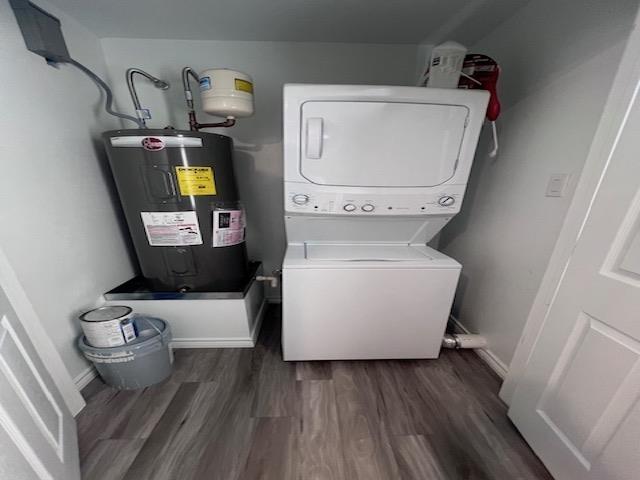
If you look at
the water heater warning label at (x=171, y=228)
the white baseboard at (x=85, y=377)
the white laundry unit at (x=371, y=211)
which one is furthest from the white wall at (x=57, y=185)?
the white laundry unit at (x=371, y=211)

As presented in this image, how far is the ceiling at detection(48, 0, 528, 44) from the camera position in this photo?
1195mm

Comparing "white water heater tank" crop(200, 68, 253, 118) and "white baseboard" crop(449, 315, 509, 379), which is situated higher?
"white water heater tank" crop(200, 68, 253, 118)

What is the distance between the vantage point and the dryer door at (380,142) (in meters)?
1.06

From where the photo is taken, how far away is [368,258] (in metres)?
1.32

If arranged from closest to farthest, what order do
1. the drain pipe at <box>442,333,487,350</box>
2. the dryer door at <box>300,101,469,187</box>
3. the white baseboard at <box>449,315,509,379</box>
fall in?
the dryer door at <box>300,101,469,187</box> → the white baseboard at <box>449,315,509,379</box> → the drain pipe at <box>442,333,487,350</box>

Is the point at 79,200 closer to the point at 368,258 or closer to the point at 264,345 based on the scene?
the point at 264,345

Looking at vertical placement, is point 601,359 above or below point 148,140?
below

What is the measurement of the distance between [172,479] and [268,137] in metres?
1.98

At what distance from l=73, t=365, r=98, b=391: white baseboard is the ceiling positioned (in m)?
1.97

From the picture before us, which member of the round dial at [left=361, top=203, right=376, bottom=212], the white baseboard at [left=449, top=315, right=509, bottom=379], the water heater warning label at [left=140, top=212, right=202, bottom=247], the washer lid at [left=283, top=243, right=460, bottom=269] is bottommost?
the white baseboard at [left=449, top=315, right=509, bottom=379]

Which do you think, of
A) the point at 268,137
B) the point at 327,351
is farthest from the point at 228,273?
the point at 268,137

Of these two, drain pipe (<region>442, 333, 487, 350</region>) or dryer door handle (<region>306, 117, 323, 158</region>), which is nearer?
dryer door handle (<region>306, 117, 323, 158</region>)

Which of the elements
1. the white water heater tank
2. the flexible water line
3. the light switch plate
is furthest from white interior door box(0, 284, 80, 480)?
the light switch plate

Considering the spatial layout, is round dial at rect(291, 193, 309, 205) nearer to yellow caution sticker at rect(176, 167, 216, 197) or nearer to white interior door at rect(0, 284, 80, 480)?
yellow caution sticker at rect(176, 167, 216, 197)
